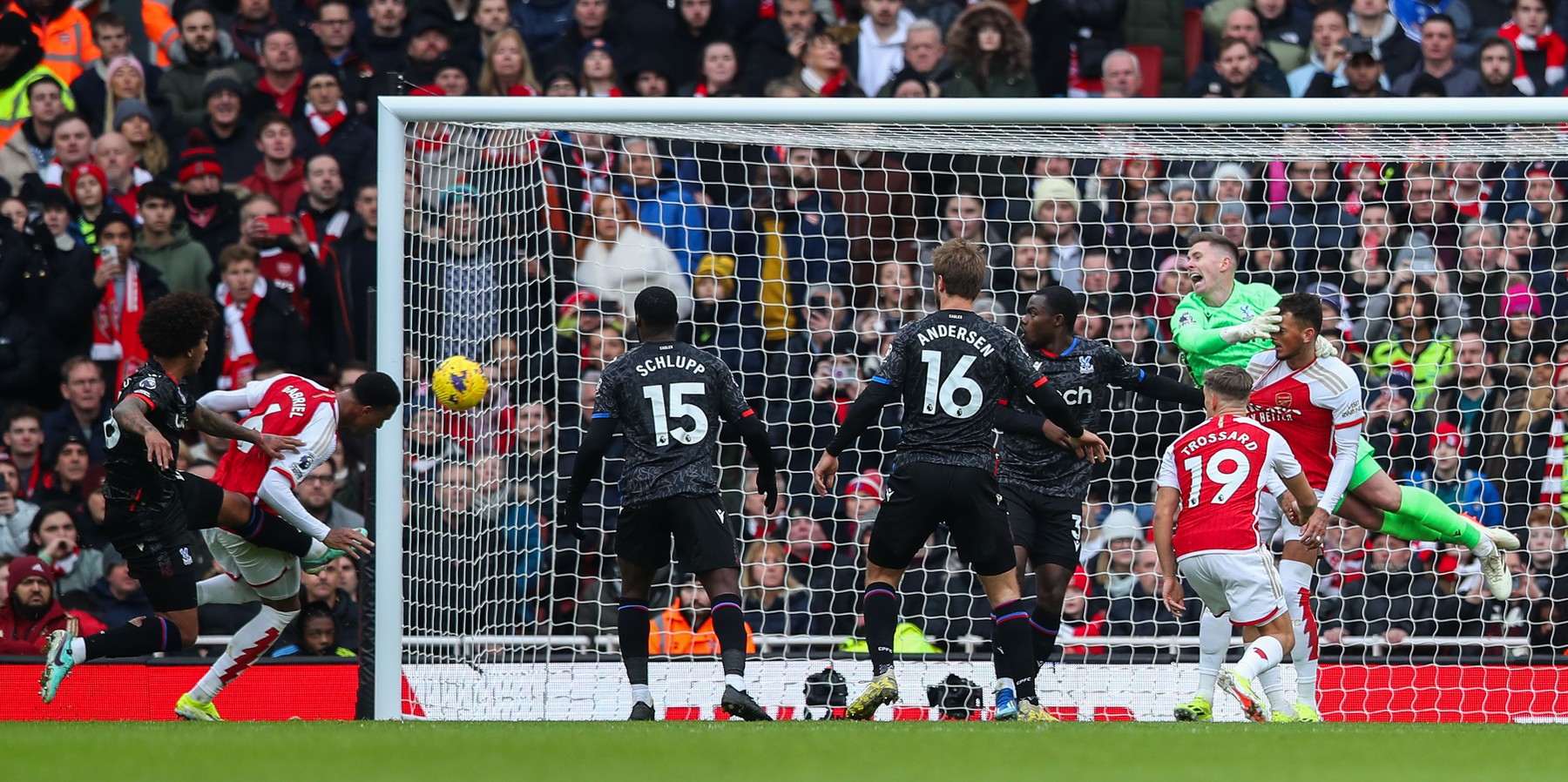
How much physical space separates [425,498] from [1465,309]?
19.5ft

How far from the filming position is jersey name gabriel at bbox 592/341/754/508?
7.87m

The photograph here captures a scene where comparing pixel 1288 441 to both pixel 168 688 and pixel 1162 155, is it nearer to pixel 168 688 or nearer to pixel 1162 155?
pixel 1162 155

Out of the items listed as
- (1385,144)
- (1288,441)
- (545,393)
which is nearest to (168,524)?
(545,393)

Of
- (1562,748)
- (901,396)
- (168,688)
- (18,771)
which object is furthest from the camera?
(168,688)

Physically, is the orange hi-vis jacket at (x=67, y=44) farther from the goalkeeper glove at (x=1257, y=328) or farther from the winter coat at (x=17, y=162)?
the goalkeeper glove at (x=1257, y=328)

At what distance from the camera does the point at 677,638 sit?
1004 centimetres

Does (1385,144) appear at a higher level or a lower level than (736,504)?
higher

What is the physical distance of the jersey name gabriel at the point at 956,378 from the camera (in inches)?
309

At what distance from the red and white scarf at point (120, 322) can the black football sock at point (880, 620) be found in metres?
5.43

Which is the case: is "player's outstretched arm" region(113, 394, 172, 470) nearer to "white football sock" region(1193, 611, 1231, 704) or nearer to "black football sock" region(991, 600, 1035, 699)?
"black football sock" region(991, 600, 1035, 699)

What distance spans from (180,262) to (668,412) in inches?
187

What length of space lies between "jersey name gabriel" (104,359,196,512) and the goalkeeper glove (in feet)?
15.0

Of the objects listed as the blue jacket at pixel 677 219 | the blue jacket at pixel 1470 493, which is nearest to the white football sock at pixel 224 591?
the blue jacket at pixel 677 219

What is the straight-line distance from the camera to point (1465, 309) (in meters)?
10.7
